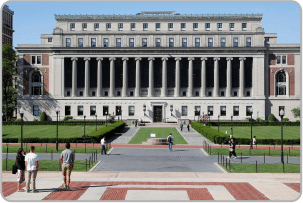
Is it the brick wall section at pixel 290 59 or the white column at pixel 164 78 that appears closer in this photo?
the white column at pixel 164 78

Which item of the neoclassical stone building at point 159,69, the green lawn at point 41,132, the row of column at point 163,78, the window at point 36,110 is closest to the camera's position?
the green lawn at point 41,132

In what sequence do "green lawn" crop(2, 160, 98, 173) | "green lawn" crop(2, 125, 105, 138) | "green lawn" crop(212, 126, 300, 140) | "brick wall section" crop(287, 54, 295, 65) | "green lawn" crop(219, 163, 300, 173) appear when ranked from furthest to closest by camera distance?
"brick wall section" crop(287, 54, 295, 65)
"green lawn" crop(2, 125, 105, 138)
"green lawn" crop(212, 126, 300, 140)
"green lawn" crop(2, 160, 98, 173)
"green lawn" crop(219, 163, 300, 173)

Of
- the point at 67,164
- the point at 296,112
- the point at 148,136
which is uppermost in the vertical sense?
the point at 296,112

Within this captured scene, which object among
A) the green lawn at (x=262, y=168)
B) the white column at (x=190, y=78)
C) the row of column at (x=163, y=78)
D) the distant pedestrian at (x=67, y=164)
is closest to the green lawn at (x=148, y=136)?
the green lawn at (x=262, y=168)

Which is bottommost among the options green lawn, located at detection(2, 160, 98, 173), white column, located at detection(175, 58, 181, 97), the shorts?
green lawn, located at detection(2, 160, 98, 173)

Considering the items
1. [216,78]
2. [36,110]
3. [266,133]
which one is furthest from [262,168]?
[36,110]

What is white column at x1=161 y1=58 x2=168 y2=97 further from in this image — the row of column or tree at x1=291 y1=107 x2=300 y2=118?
tree at x1=291 y1=107 x2=300 y2=118

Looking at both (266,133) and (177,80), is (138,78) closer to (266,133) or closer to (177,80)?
(177,80)

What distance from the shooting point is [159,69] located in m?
99.6

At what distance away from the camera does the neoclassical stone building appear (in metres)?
97.2

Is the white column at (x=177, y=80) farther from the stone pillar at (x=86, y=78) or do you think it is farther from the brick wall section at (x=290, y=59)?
the brick wall section at (x=290, y=59)

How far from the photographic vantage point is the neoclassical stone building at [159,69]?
9725cm

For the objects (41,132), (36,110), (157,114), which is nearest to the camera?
(41,132)

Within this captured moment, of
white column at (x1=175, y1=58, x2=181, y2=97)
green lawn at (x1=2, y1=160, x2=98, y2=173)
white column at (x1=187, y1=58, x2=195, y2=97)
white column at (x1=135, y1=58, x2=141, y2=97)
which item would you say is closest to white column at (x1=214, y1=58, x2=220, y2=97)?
white column at (x1=187, y1=58, x2=195, y2=97)
